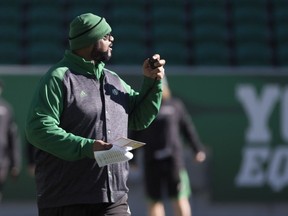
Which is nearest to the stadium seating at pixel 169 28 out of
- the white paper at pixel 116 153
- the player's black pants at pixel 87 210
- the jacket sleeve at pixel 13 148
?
the jacket sleeve at pixel 13 148

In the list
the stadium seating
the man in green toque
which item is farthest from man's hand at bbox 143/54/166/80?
the stadium seating

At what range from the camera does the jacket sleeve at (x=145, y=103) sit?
15.6 ft

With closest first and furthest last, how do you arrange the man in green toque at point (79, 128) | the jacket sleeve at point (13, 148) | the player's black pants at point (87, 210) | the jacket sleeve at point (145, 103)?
1. the man in green toque at point (79, 128)
2. the player's black pants at point (87, 210)
3. the jacket sleeve at point (145, 103)
4. the jacket sleeve at point (13, 148)

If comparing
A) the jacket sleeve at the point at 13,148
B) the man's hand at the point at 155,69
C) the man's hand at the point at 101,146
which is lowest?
the jacket sleeve at the point at 13,148

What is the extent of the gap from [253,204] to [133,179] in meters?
1.47

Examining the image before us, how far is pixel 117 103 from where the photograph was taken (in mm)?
4617

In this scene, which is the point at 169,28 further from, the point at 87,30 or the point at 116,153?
the point at 116,153

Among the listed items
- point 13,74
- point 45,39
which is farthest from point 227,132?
point 45,39

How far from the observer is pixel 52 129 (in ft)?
14.1

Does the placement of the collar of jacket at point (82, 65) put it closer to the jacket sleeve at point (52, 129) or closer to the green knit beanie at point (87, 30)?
the green knit beanie at point (87, 30)

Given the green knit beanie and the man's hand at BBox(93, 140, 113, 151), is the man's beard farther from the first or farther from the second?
the man's hand at BBox(93, 140, 113, 151)

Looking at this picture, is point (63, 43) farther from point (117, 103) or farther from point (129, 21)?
point (117, 103)

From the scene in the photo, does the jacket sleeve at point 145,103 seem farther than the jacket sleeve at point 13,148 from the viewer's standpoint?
No

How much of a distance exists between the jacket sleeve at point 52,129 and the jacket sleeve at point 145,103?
56 centimetres
